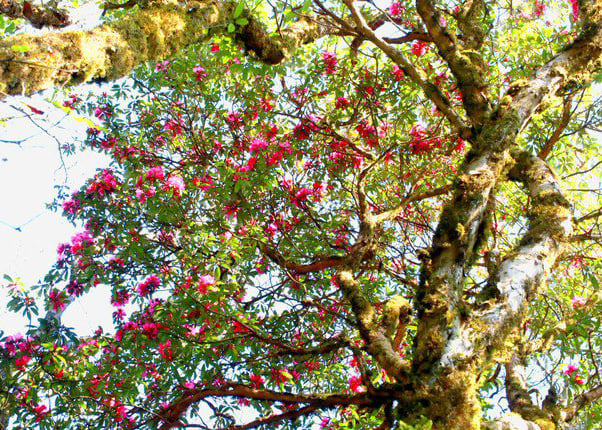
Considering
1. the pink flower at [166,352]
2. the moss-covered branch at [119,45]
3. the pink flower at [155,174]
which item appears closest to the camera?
the moss-covered branch at [119,45]

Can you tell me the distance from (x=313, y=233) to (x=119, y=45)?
2.92 m

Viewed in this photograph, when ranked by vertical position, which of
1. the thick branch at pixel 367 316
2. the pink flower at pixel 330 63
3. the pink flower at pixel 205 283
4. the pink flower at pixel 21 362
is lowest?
the thick branch at pixel 367 316

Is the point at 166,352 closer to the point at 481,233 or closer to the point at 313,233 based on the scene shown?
the point at 313,233

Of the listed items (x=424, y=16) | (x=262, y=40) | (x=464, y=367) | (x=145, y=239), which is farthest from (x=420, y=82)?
(x=145, y=239)

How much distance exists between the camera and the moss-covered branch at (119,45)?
1.89 m

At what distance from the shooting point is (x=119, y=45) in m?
2.62

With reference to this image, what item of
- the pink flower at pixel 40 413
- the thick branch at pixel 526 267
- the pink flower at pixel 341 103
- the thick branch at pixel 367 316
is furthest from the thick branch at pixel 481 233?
the pink flower at pixel 40 413

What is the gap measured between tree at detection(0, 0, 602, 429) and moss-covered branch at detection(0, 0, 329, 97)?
14mm

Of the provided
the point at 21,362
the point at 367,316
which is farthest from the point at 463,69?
the point at 21,362

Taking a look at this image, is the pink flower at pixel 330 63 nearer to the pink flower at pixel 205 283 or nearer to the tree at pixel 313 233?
the tree at pixel 313 233

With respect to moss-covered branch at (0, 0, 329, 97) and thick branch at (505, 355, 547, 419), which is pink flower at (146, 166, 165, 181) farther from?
thick branch at (505, 355, 547, 419)

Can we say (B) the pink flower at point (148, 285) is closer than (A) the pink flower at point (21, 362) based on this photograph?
No

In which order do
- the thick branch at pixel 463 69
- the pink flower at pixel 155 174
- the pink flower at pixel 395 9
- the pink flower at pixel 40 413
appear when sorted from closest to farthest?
→ the thick branch at pixel 463 69 → the pink flower at pixel 40 413 → the pink flower at pixel 155 174 → the pink flower at pixel 395 9

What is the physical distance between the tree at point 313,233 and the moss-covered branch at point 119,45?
14 millimetres
